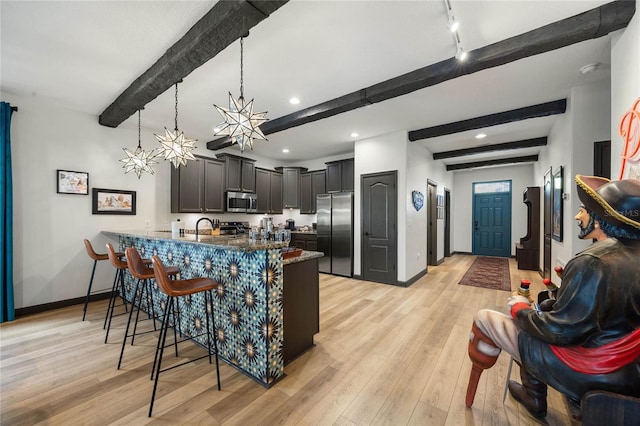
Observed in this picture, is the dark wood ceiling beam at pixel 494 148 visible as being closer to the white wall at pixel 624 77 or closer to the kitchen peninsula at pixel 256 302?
the white wall at pixel 624 77

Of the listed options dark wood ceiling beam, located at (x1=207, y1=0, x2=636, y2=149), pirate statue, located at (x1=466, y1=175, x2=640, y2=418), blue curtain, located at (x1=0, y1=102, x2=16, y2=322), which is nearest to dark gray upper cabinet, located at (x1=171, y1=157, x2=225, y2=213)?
blue curtain, located at (x1=0, y1=102, x2=16, y2=322)

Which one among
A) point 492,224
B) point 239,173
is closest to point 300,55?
point 239,173

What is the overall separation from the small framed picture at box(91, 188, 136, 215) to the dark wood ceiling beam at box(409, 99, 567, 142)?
511cm

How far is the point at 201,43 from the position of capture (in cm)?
219

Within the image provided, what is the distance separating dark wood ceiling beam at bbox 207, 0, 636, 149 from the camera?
1.98m

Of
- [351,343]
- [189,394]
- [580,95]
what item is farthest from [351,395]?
[580,95]

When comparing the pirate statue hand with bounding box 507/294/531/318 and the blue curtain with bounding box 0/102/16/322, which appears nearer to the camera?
the pirate statue hand with bounding box 507/294/531/318

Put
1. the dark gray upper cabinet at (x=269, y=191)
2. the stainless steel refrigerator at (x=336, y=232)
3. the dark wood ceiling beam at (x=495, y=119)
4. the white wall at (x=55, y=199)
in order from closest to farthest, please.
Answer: the white wall at (x=55, y=199), the dark wood ceiling beam at (x=495, y=119), the stainless steel refrigerator at (x=336, y=232), the dark gray upper cabinet at (x=269, y=191)

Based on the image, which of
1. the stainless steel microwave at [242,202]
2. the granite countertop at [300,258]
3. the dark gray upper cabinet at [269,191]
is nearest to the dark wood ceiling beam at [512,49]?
the granite countertop at [300,258]

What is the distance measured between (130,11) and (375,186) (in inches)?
165

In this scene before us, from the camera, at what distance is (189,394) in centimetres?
194

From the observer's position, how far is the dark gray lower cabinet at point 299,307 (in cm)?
228

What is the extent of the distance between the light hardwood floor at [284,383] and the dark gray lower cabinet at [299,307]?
13 cm

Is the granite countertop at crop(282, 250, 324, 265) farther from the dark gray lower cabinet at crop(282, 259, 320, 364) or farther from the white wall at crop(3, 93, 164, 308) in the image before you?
the white wall at crop(3, 93, 164, 308)
